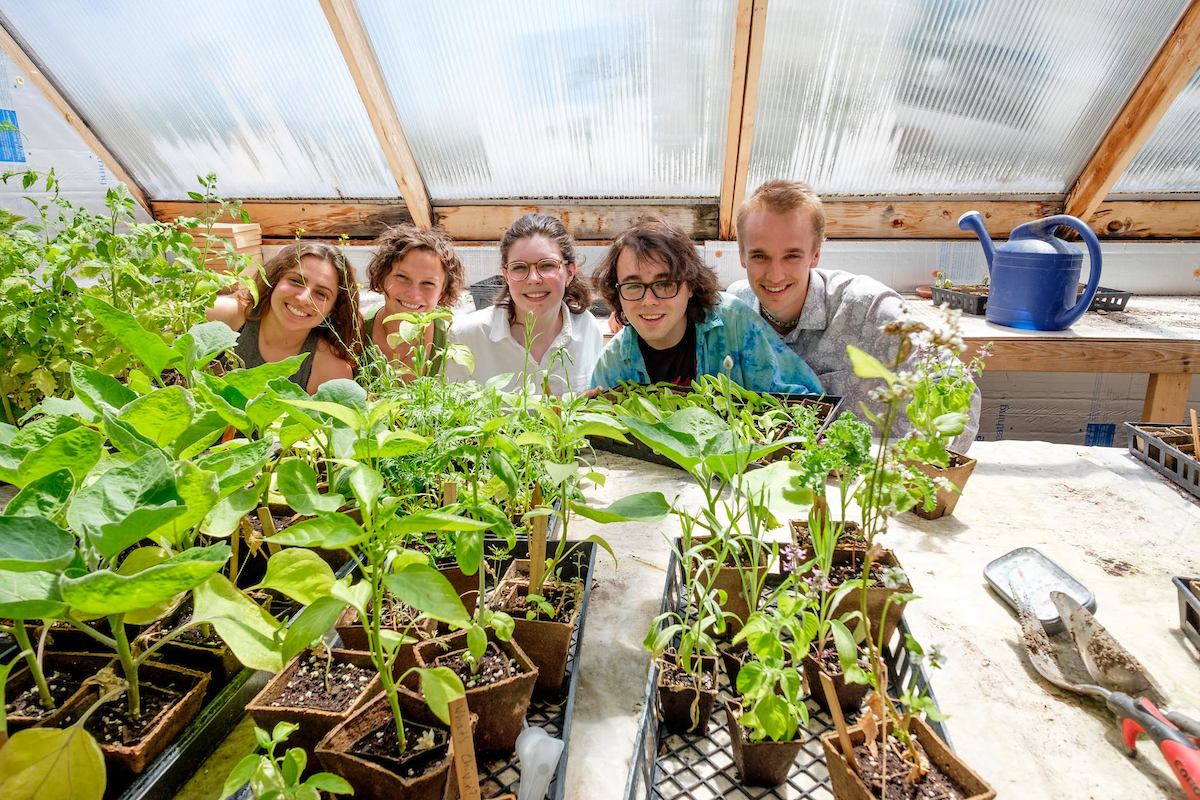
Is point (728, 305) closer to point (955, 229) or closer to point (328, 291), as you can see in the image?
point (328, 291)

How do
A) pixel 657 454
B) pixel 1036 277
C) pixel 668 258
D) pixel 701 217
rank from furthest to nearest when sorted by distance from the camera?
pixel 701 217
pixel 1036 277
pixel 668 258
pixel 657 454

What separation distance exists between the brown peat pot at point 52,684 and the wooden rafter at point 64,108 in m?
2.98

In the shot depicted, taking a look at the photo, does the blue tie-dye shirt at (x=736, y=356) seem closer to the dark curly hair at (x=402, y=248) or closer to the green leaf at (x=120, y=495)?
the dark curly hair at (x=402, y=248)

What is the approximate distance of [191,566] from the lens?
39cm

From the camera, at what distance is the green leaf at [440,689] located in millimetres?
503

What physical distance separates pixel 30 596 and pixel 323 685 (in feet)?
0.98

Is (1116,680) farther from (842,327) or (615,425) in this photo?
(842,327)

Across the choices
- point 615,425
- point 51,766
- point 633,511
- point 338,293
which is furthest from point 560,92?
point 51,766

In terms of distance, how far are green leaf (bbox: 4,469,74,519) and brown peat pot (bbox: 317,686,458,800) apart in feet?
0.99

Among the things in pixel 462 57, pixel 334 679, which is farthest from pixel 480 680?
pixel 462 57

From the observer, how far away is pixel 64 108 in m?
3.33

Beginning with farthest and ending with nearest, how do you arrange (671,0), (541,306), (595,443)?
1. (671,0)
2. (541,306)
3. (595,443)

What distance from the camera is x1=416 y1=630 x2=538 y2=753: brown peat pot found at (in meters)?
0.64

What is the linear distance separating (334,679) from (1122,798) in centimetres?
84
